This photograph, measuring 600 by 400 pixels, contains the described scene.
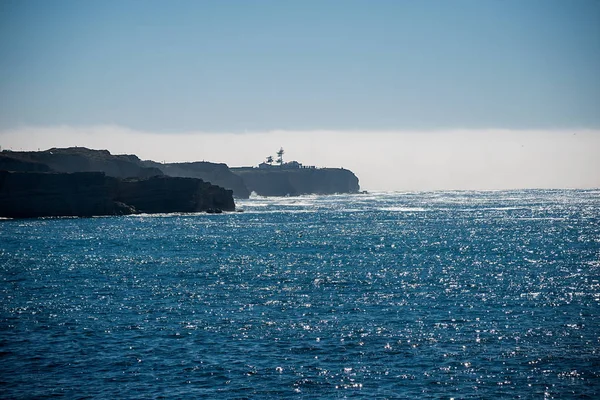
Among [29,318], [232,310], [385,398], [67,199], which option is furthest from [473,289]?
[67,199]

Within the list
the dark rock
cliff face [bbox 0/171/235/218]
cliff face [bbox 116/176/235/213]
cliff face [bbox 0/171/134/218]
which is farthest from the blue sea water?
the dark rock

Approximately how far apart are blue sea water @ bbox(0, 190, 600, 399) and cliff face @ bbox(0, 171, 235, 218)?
72614mm

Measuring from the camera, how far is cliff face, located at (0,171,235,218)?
166375 mm

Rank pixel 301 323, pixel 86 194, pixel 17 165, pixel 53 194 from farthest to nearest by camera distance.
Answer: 1. pixel 17 165
2. pixel 86 194
3. pixel 53 194
4. pixel 301 323

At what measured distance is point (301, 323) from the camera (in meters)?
46.9

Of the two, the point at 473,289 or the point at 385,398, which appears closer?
the point at 385,398

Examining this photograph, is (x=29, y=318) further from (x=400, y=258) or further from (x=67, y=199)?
(x=67, y=199)

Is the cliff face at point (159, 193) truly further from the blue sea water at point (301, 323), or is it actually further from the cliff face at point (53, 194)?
the blue sea water at point (301, 323)

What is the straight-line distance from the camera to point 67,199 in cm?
17338

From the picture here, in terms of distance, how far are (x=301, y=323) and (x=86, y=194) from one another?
138m

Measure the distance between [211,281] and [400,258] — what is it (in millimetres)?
29751

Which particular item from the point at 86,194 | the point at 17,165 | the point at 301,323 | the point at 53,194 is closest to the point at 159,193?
the point at 86,194

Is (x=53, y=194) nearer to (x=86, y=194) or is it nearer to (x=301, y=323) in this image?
(x=86, y=194)

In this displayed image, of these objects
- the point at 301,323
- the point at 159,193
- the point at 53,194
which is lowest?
the point at 301,323
